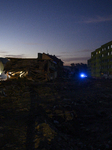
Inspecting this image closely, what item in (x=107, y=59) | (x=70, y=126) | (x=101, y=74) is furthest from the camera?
(x=101, y=74)

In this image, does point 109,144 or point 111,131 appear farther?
point 111,131

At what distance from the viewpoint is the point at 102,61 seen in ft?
162

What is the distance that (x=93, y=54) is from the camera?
57031 mm

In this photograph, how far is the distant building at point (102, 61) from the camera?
1757 inches

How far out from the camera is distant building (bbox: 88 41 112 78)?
44631mm

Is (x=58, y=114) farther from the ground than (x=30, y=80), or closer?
closer

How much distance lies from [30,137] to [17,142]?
48 centimetres

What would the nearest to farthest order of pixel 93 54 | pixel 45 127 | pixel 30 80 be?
1. pixel 45 127
2. pixel 30 80
3. pixel 93 54

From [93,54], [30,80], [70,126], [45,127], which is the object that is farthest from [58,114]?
[93,54]

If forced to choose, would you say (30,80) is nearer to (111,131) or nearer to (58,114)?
(58,114)

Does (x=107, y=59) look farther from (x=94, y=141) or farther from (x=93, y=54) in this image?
(x=94, y=141)

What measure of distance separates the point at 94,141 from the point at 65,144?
123cm

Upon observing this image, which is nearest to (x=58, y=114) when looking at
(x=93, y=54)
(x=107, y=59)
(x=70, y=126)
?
(x=70, y=126)

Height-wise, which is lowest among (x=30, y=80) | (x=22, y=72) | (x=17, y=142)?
(x=17, y=142)
